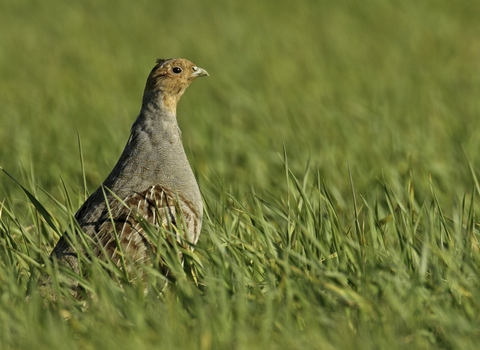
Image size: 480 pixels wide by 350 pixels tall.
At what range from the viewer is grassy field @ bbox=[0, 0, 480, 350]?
2.89 metres

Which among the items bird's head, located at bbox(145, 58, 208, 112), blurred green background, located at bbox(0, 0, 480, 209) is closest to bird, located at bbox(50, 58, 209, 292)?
bird's head, located at bbox(145, 58, 208, 112)

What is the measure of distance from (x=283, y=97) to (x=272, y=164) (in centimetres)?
217

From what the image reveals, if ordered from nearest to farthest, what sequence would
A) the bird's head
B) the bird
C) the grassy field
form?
1. the grassy field
2. the bird
3. the bird's head

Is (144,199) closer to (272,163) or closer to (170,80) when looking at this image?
(170,80)

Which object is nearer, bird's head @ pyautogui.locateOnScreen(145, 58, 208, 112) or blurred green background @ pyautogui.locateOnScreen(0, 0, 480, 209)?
bird's head @ pyautogui.locateOnScreen(145, 58, 208, 112)

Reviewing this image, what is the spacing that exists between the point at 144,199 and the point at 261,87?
17.4ft

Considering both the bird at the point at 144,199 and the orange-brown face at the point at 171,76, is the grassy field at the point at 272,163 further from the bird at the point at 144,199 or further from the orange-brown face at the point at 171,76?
the orange-brown face at the point at 171,76

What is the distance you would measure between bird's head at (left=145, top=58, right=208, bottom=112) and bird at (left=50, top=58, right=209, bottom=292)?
41 millimetres

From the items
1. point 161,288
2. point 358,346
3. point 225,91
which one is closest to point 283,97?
point 225,91

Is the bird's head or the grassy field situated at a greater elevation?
the bird's head

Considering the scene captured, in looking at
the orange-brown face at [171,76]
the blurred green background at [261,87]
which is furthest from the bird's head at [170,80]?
the blurred green background at [261,87]

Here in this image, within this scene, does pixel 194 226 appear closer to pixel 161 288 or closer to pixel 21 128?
pixel 161 288

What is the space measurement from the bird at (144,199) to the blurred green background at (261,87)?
1.96 ft

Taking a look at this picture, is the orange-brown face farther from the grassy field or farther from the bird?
the grassy field
